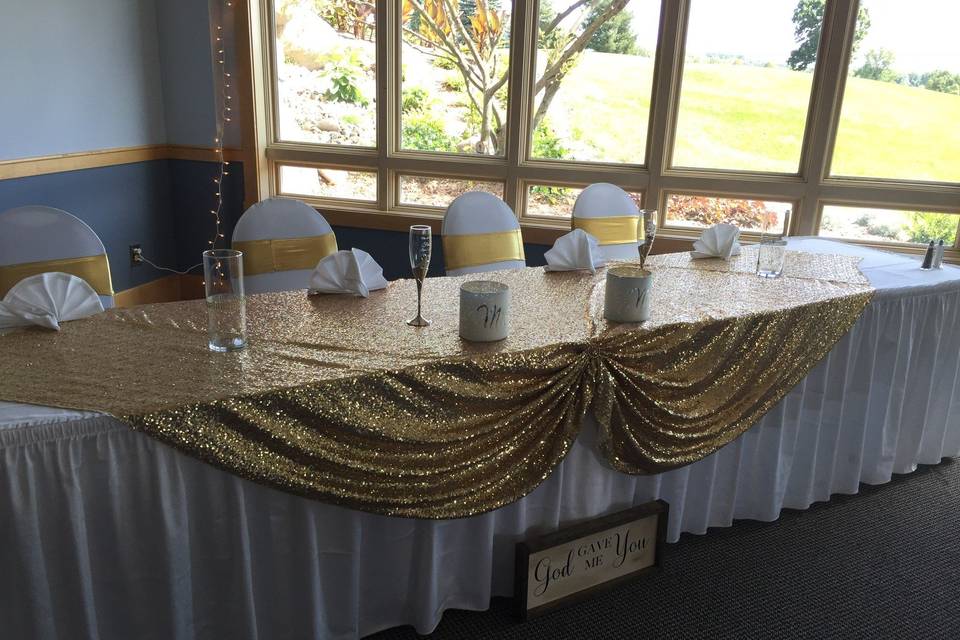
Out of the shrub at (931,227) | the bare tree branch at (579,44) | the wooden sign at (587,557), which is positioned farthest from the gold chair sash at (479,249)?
the shrub at (931,227)

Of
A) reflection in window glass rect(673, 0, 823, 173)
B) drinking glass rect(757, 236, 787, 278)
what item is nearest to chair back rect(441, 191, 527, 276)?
drinking glass rect(757, 236, 787, 278)


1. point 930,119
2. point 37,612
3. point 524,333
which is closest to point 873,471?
point 524,333

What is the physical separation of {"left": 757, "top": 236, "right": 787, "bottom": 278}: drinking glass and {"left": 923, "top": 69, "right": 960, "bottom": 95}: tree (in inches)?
81.2

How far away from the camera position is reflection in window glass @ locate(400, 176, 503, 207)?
4.13 metres

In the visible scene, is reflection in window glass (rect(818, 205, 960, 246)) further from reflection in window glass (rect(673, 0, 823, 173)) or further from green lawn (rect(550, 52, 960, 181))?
reflection in window glass (rect(673, 0, 823, 173))

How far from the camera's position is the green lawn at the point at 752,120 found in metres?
3.58

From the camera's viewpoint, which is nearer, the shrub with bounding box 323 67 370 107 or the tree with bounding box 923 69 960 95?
the tree with bounding box 923 69 960 95

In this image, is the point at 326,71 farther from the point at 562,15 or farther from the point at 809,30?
the point at 809,30

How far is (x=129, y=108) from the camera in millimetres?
3877

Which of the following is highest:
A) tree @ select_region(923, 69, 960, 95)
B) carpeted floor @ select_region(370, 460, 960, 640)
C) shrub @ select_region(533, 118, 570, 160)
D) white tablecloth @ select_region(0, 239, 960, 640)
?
tree @ select_region(923, 69, 960, 95)

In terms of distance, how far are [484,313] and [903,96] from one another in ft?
10.4

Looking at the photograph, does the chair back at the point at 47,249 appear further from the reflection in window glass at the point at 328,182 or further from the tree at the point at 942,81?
the tree at the point at 942,81

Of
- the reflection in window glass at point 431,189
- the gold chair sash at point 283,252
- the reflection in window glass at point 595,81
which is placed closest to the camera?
the gold chair sash at point 283,252

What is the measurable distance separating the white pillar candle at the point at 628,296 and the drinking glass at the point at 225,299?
2.81ft
